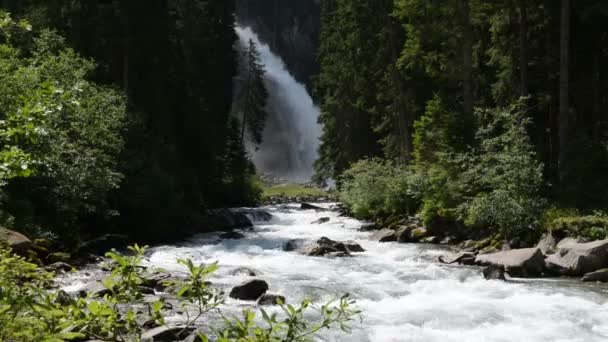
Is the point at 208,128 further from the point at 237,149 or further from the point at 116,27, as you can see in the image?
the point at 237,149

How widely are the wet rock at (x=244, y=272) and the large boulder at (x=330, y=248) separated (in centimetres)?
370

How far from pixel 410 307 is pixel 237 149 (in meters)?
37.5

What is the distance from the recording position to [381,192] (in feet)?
87.0

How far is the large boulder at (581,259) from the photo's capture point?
1210cm

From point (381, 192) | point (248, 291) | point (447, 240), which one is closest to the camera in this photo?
point (248, 291)

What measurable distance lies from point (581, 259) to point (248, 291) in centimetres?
696

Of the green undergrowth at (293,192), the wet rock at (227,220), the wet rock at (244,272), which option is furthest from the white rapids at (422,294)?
the green undergrowth at (293,192)

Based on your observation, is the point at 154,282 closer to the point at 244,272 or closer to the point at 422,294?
the point at 422,294

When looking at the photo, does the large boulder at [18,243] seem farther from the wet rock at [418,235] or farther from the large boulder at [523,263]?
the wet rock at [418,235]

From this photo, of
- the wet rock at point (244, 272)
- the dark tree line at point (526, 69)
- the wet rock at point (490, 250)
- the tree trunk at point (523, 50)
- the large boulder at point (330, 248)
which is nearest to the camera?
the wet rock at point (244, 272)

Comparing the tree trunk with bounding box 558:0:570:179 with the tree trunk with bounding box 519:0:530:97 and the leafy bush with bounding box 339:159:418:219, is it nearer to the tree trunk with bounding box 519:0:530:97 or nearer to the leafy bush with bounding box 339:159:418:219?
the tree trunk with bounding box 519:0:530:97

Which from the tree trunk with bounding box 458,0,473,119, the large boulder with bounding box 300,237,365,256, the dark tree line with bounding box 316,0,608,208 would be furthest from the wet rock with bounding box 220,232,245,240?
the tree trunk with bounding box 458,0,473,119

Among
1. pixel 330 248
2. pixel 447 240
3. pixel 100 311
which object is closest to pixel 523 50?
pixel 447 240

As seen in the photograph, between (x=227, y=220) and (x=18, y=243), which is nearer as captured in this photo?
(x=18, y=243)
